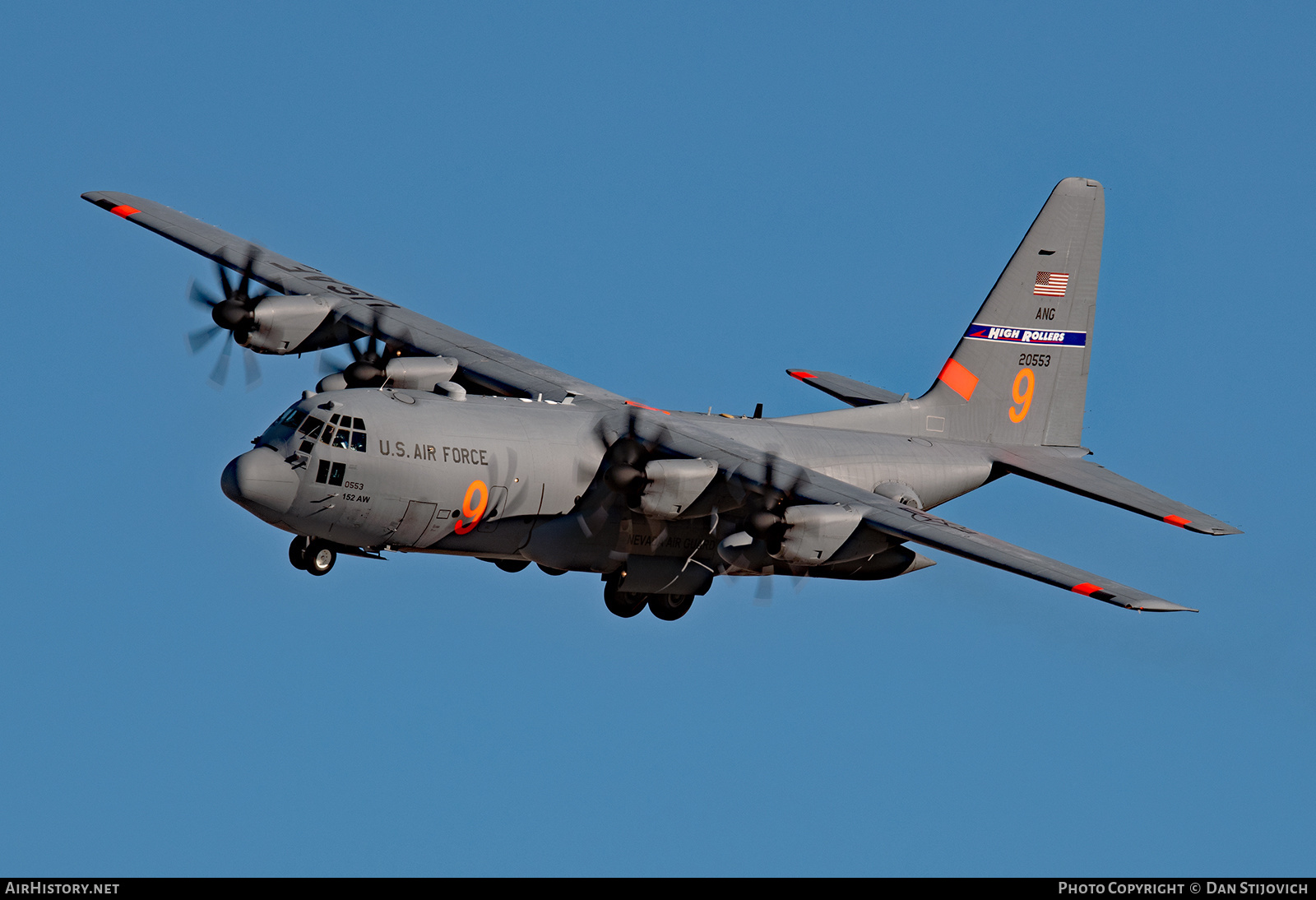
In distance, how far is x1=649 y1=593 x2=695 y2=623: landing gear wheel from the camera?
3403 centimetres

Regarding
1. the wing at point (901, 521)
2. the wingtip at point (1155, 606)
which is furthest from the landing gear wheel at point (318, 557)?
the wingtip at point (1155, 606)

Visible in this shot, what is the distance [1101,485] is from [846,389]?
247 inches

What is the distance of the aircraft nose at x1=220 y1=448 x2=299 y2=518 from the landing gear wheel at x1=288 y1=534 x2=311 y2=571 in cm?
144

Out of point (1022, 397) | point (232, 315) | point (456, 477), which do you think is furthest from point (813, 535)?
point (232, 315)

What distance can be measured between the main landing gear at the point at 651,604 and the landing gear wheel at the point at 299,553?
6.21 m

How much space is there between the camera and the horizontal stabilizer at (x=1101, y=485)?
32.8 meters

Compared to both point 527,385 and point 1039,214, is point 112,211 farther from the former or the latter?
point 1039,214

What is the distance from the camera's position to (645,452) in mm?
31172

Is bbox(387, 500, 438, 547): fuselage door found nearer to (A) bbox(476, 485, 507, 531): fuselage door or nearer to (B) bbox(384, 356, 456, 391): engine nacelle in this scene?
(A) bbox(476, 485, 507, 531): fuselage door

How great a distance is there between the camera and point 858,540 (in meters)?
30.7

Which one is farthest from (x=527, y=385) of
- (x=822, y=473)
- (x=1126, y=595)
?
(x=1126, y=595)

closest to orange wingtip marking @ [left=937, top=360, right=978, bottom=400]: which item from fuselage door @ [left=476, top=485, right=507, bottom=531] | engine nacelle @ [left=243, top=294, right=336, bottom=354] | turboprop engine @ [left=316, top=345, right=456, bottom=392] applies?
turboprop engine @ [left=316, top=345, right=456, bottom=392]

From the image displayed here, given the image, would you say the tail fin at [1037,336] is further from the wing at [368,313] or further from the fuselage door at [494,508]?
the fuselage door at [494,508]

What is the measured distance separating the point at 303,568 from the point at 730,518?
24.5 ft
